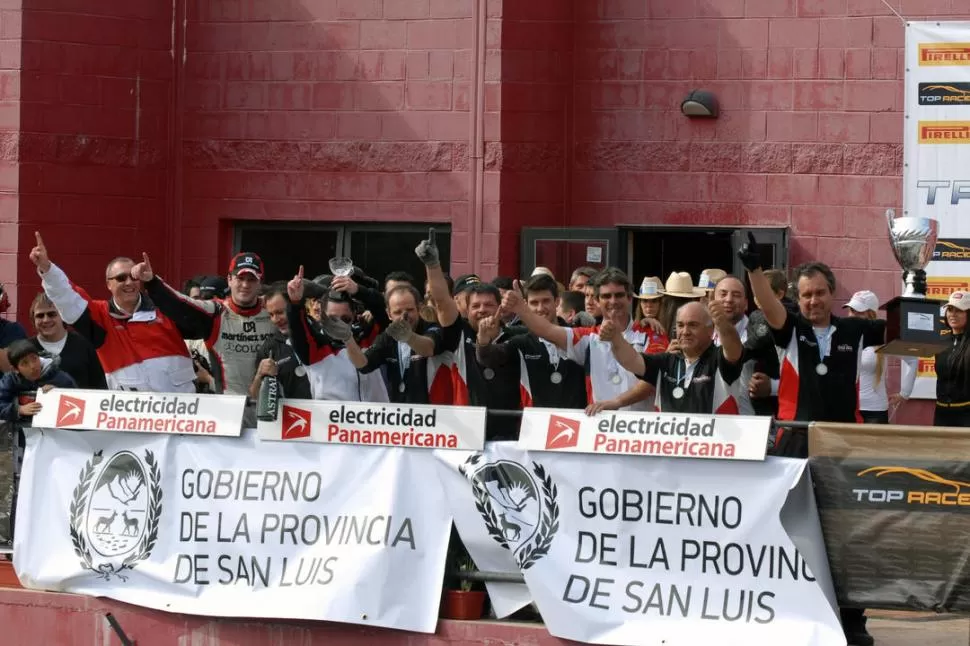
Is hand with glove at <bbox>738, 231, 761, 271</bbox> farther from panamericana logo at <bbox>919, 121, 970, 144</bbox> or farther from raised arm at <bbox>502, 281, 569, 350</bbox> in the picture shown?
panamericana logo at <bbox>919, 121, 970, 144</bbox>

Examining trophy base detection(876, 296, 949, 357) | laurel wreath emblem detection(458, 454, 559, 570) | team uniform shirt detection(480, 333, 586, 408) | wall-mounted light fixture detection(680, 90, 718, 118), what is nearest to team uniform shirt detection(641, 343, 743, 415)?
team uniform shirt detection(480, 333, 586, 408)

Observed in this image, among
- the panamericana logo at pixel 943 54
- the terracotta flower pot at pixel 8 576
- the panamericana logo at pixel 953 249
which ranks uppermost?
the panamericana logo at pixel 943 54

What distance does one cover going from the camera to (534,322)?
8836mm

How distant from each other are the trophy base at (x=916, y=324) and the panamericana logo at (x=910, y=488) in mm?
715

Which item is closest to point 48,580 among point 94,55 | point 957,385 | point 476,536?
point 476,536

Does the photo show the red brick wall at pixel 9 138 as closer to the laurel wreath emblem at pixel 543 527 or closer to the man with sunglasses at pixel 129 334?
the man with sunglasses at pixel 129 334

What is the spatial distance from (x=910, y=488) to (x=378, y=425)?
2796mm

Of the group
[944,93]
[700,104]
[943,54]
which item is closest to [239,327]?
[700,104]

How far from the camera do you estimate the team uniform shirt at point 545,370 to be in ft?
29.6

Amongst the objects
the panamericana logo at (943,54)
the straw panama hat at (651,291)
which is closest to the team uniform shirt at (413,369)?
the straw panama hat at (651,291)

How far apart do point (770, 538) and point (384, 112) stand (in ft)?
27.5

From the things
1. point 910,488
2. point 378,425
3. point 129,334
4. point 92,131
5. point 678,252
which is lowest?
point 910,488

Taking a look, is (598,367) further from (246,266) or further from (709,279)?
(709,279)

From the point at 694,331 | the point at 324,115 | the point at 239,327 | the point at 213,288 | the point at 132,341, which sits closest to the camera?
the point at 694,331
